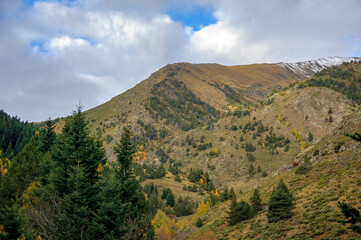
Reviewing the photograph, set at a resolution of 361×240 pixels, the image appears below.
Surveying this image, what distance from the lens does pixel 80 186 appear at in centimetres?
1983

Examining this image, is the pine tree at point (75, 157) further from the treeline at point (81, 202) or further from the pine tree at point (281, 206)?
the pine tree at point (281, 206)

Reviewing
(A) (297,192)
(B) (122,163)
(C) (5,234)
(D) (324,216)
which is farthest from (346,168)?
(C) (5,234)

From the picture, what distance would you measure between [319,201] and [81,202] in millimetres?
29245

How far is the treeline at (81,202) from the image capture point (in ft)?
51.9

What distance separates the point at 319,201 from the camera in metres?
27.9

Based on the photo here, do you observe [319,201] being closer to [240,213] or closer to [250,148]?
[240,213]

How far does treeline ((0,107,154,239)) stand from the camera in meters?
15.8

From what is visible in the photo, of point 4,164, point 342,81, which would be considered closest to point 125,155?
point 4,164

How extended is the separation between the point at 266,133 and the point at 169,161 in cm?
7945

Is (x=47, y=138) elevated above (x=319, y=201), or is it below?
above

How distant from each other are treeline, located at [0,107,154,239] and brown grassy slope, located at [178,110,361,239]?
15.9 meters

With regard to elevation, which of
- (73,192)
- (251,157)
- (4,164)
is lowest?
(251,157)

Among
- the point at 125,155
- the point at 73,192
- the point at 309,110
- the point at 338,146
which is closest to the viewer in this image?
the point at 73,192

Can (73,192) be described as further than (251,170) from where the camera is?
No
